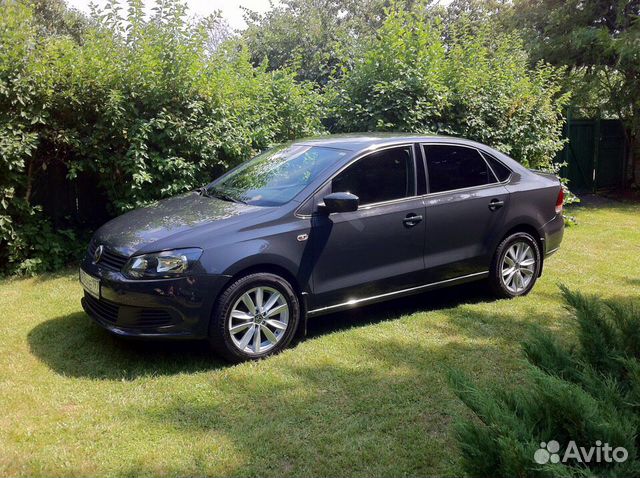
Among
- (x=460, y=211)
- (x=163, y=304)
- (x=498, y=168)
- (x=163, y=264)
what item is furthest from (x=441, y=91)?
(x=163, y=304)

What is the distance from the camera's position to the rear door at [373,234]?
16.1ft

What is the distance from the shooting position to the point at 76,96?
22.6 ft

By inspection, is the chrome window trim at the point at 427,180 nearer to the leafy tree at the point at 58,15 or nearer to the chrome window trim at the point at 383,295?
the chrome window trim at the point at 383,295

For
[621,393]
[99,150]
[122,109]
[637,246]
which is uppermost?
[122,109]

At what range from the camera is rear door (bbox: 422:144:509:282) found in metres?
5.53

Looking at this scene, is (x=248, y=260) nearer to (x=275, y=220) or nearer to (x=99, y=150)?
(x=275, y=220)

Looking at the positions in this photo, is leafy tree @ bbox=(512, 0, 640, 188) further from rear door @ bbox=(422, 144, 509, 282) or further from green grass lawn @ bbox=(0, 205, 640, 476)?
green grass lawn @ bbox=(0, 205, 640, 476)

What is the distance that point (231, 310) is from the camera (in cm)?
445

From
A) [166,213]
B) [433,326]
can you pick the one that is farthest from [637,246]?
[166,213]

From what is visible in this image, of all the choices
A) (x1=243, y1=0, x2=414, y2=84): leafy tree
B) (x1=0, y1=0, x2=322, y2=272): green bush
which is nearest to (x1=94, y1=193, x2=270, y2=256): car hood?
(x1=0, y1=0, x2=322, y2=272): green bush

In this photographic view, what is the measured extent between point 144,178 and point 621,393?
18.8ft

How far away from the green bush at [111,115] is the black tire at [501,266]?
3.40 metres

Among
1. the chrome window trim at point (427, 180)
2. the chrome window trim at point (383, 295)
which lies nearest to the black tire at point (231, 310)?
the chrome window trim at point (383, 295)

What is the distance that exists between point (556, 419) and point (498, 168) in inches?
164
